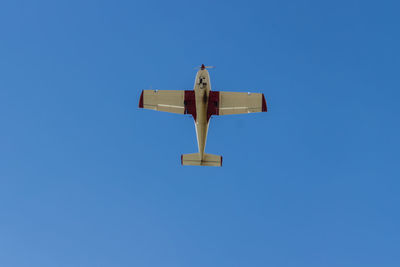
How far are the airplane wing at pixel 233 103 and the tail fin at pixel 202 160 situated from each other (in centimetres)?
657

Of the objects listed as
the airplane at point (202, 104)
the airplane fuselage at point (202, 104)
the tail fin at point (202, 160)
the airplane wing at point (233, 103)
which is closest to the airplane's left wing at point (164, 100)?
the airplane at point (202, 104)

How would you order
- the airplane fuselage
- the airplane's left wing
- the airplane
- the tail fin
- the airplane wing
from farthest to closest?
1. the tail fin
2. the airplane's left wing
3. the airplane wing
4. the airplane
5. the airplane fuselage

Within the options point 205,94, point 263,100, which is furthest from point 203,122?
point 263,100

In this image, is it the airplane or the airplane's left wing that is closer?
the airplane

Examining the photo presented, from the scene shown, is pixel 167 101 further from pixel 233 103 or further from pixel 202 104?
pixel 233 103

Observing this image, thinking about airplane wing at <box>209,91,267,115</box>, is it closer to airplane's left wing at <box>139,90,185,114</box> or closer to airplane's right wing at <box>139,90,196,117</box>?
airplane's right wing at <box>139,90,196,117</box>

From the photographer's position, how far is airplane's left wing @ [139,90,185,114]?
262ft

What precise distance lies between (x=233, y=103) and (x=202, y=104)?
460 cm

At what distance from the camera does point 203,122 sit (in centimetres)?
7931

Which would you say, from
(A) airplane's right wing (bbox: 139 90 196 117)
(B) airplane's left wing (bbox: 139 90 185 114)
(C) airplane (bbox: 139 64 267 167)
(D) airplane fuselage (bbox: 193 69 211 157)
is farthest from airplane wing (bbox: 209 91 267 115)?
(B) airplane's left wing (bbox: 139 90 185 114)

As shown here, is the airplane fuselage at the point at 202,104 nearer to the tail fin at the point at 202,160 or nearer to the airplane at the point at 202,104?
the airplane at the point at 202,104

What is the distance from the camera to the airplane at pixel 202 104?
78.4m

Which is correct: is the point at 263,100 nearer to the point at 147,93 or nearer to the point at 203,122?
the point at 203,122

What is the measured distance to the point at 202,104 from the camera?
7838cm
